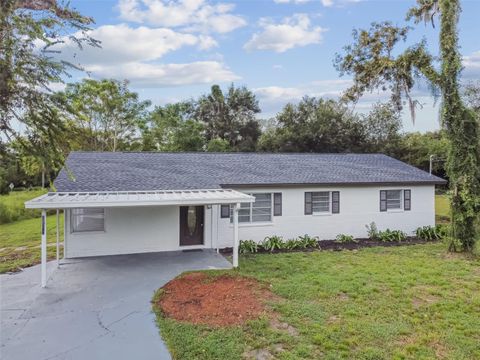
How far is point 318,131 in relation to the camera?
33406mm

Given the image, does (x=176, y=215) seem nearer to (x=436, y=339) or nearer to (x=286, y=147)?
(x=436, y=339)

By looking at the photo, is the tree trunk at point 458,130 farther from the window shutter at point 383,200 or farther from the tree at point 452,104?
the window shutter at point 383,200

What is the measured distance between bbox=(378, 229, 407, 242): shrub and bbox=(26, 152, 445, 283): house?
0.47 meters

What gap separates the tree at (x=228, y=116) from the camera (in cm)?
4012

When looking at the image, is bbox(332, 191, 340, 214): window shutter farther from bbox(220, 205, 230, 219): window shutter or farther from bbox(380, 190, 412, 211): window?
bbox(220, 205, 230, 219): window shutter

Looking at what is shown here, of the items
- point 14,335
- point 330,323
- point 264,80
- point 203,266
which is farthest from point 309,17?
point 14,335

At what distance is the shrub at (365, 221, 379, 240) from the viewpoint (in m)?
15.5

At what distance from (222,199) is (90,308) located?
4.68 metres

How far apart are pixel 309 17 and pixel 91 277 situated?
1316cm

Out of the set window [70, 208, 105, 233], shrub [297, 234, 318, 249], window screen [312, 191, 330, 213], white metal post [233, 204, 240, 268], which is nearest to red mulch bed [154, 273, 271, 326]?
white metal post [233, 204, 240, 268]

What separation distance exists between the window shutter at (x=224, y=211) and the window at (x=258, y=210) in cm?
67

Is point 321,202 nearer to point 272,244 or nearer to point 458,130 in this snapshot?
point 272,244

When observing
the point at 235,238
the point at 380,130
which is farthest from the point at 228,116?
the point at 235,238

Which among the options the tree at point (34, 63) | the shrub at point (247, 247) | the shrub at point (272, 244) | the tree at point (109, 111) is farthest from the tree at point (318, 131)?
the tree at point (34, 63)
